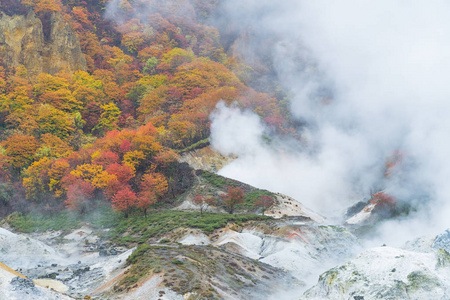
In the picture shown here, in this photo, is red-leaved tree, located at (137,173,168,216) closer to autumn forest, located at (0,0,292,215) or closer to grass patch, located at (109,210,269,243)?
autumn forest, located at (0,0,292,215)

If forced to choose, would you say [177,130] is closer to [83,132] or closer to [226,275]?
[83,132]

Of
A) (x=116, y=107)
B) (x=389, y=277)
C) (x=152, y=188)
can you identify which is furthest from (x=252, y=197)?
(x=116, y=107)

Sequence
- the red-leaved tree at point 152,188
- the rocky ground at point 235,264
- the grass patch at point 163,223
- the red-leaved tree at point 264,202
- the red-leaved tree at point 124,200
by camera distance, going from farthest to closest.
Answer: the red-leaved tree at point 152,188 → the red-leaved tree at point 264,202 → the red-leaved tree at point 124,200 → the grass patch at point 163,223 → the rocky ground at point 235,264

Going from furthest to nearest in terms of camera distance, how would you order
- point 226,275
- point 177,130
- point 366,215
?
1. point 177,130
2. point 366,215
3. point 226,275

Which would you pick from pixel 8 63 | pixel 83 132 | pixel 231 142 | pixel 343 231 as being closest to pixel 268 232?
pixel 343 231

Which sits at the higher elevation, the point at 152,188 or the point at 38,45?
the point at 38,45

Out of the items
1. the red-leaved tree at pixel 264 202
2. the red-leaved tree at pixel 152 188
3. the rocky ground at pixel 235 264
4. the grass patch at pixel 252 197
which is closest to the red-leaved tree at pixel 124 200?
the red-leaved tree at pixel 152 188

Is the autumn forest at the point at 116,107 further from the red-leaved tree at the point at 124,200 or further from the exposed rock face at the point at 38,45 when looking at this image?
the exposed rock face at the point at 38,45

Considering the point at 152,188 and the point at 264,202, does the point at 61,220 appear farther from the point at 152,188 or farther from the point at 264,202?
the point at 264,202
